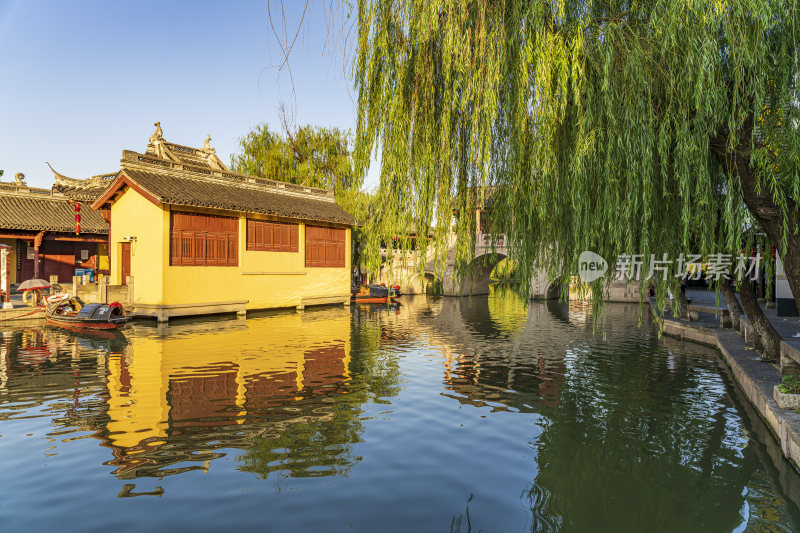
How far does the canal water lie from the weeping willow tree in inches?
85.3

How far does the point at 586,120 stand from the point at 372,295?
2530cm

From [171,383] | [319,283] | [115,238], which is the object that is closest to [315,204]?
[319,283]

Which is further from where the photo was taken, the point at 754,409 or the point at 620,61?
the point at 754,409

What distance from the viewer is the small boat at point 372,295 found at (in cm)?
2995

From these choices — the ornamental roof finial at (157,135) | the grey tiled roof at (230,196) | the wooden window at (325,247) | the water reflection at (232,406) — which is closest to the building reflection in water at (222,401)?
the water reflection at (232,406)

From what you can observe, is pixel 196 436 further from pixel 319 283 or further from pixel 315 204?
pixel 315 204

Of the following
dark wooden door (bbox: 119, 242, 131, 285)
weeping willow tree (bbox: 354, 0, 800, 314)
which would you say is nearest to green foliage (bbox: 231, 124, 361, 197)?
dark wooden door (bbox: 119, 242, 131, 285)

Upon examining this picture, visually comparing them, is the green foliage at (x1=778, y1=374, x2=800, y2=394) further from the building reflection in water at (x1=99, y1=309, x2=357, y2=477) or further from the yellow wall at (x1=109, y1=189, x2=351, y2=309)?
the yellow wall at (x1=109, y1=189, x2=351, y2=309)

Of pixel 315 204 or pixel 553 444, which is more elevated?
pixel 315 204

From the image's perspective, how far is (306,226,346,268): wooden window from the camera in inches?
998

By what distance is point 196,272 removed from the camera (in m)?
20.1

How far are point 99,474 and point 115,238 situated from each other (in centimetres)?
1810

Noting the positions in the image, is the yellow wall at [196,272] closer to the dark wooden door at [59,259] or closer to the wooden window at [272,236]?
the wooden window at [272,236]

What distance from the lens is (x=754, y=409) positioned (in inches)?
318
